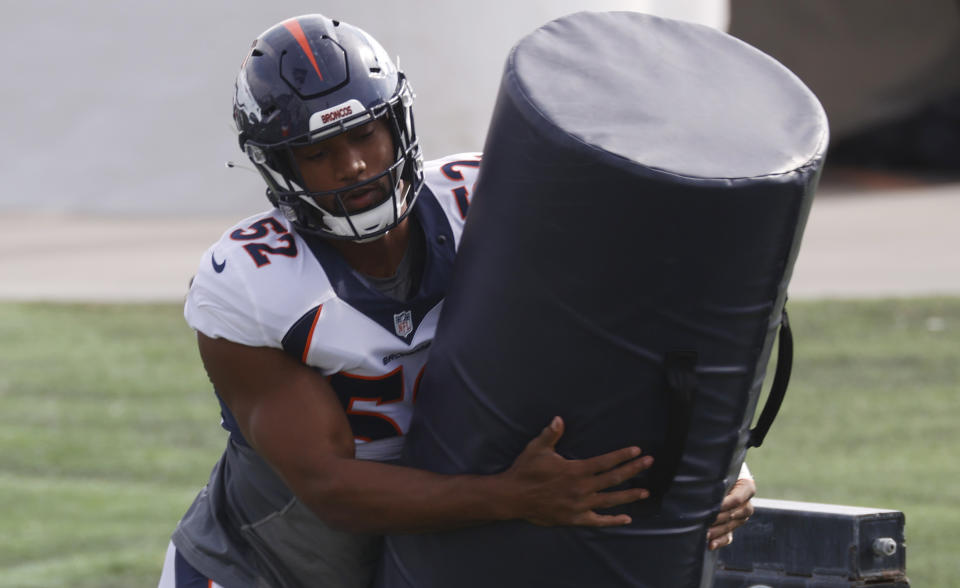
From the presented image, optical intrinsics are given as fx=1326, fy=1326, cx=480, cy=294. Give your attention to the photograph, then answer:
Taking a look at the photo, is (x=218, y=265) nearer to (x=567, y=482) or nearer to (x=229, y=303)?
(x=229, y=303)

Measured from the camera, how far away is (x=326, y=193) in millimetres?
2471

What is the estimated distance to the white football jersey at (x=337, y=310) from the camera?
241 centimetres

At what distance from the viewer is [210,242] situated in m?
11.2

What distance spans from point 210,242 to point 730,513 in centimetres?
923

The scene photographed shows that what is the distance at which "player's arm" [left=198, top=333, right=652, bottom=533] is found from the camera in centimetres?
224

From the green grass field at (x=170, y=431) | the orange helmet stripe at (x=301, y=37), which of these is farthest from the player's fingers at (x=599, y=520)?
the green grass field at (x=170, y=431)

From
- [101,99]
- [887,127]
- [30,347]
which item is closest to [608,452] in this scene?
[30,347]

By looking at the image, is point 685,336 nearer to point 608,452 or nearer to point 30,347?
point 608,452

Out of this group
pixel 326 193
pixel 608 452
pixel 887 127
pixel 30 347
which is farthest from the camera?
pixel 887 127

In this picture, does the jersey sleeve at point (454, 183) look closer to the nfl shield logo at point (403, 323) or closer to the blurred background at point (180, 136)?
the nfl shield logo at point (403, 323)

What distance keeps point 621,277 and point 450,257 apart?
1.99 ft

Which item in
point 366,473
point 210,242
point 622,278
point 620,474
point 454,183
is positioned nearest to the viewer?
point 622,278

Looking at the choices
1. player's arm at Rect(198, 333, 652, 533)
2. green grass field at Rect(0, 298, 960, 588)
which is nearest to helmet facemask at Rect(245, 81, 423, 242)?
player's arm at Rect(198, 333, 652, 533)

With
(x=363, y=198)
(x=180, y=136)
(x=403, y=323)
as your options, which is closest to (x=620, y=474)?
(x=403, y=323)
